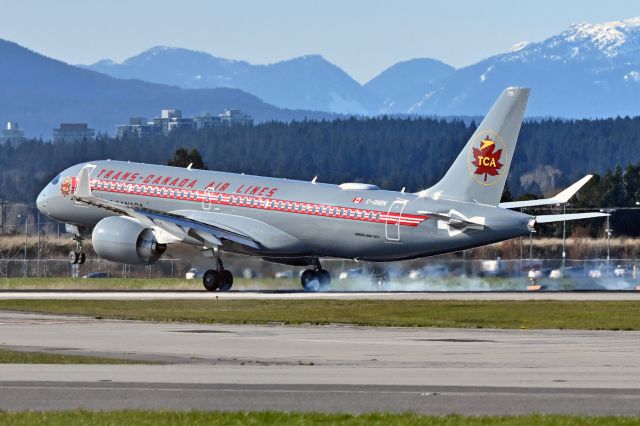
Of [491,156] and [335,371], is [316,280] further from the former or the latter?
[335,371]

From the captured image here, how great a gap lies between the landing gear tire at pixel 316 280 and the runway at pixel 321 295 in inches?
77.4

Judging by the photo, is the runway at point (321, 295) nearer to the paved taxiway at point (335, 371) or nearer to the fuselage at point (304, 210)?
the fuselage at point (304, 210)

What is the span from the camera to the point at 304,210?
77312 mm

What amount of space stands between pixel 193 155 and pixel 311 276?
87.3 m

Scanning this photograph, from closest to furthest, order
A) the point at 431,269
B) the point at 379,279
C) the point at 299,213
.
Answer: the point at 299,213 → the point at 379,279 → the point at 431,269

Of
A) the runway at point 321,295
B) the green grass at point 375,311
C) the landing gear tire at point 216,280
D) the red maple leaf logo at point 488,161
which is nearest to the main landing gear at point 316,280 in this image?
the runway at point 321,295

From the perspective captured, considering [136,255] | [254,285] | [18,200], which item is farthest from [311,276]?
[18,200]

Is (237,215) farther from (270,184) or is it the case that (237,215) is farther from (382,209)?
(382,209)

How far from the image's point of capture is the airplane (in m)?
72.2

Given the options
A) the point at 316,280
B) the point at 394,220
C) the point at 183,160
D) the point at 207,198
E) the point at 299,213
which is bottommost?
the point at 316,280

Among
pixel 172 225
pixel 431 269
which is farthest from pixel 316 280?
pixel 172 225

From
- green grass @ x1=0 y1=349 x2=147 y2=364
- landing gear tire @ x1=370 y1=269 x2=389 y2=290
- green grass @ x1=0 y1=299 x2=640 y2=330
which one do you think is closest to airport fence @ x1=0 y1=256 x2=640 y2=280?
landing gear tire @ x1=370 y1=269 x2=389 y2=290

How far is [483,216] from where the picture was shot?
7144cm

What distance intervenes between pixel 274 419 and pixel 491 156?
4854cm
